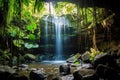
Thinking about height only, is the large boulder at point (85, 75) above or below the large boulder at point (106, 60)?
below

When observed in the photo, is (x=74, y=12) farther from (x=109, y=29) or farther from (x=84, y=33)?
(x=109, y=29)

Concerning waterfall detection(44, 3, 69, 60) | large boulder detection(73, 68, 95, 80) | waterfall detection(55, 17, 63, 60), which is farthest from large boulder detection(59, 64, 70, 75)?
waterfall detection(44, 3, 69, 60)

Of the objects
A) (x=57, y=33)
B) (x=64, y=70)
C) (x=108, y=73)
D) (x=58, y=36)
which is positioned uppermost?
(x=57, y=33)

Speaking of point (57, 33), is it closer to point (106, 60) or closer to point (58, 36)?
point (58, 36)

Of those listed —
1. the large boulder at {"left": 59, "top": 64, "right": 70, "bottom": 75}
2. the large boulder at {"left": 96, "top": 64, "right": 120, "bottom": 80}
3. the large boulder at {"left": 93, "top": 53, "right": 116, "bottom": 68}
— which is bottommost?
the large boulder at {"left": 59, "top": 64, "right": 70, "bottom": 75}

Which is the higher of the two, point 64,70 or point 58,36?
point 58,36

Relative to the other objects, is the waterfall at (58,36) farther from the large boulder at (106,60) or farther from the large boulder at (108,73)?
the large boulder at (108,73)

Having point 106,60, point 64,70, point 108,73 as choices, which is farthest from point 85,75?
point 64,70

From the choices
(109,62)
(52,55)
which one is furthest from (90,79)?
(52,55)

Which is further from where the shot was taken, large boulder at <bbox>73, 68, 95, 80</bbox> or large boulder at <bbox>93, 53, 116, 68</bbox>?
large boulder at <bbox>93, 53, 116, 68</bbox>

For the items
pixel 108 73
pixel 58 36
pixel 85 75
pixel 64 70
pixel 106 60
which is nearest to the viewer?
pixel 85 75

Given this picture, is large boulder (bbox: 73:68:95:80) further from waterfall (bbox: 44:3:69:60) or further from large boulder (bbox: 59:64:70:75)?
Answer: waterfall (bbox: 44:3:69:60)

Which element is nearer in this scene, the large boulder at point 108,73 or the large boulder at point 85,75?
the large boulder at point 85,75

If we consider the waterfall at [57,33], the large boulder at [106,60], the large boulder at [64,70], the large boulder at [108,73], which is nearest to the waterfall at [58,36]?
the waterfall at [57,33]
